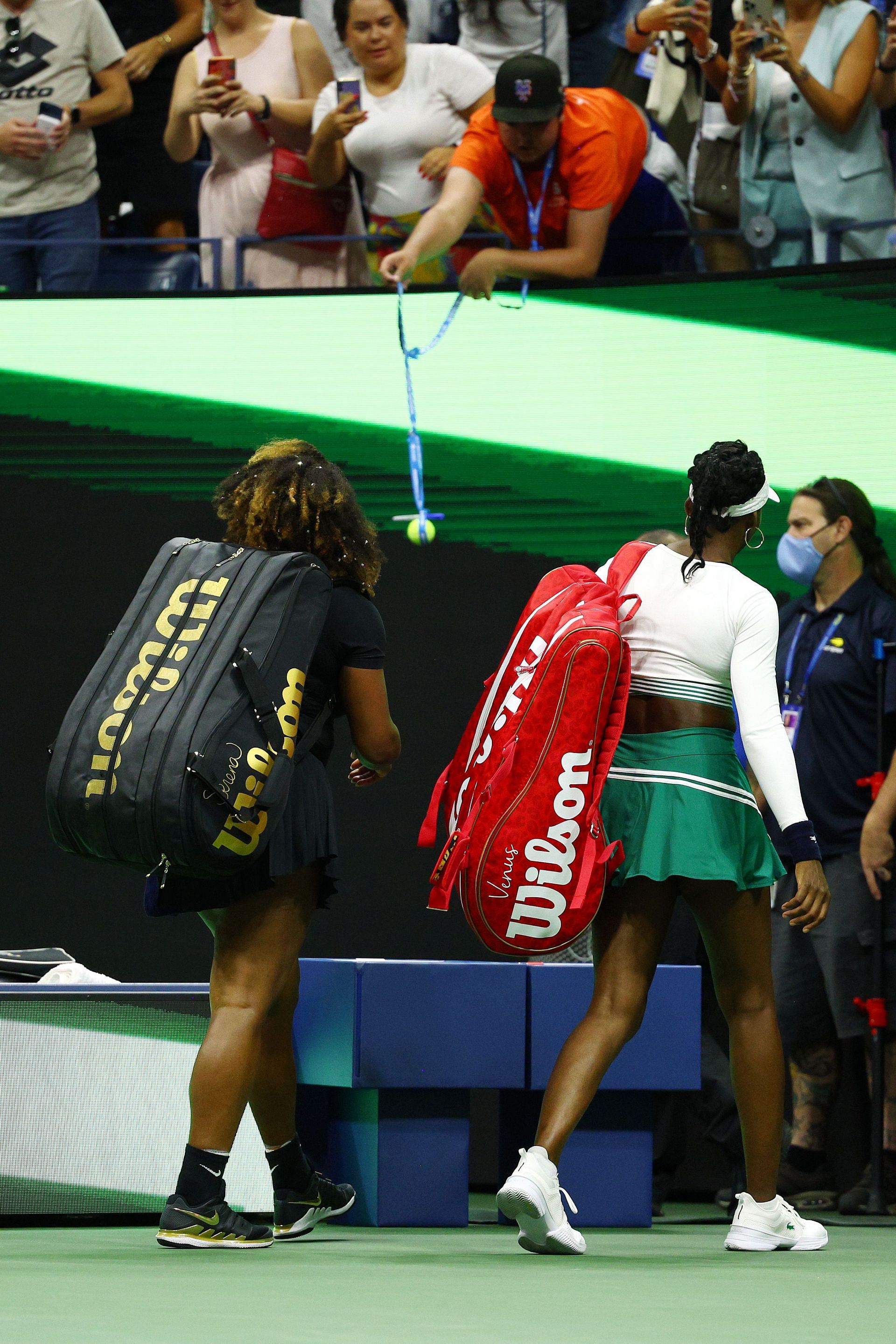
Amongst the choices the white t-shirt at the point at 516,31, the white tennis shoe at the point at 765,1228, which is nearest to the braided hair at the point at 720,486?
the white tennis shoe at the point at 765,1228

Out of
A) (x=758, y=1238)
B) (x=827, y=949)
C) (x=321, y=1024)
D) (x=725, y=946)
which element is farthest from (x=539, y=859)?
(x=827, y=949)

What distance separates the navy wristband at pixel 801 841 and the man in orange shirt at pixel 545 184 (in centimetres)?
336

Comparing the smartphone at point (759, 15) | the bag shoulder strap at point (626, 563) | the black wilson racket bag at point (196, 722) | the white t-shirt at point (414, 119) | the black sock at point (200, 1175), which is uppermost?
the smartphone at point (759, 15)

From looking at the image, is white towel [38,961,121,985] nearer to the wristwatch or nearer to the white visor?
the white visor

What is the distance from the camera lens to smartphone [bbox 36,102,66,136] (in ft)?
23.6

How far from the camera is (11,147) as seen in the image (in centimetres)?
722

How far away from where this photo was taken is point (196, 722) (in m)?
3.43

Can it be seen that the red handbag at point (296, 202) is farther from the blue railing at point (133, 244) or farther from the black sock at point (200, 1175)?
the black sock at point (200, 1175)

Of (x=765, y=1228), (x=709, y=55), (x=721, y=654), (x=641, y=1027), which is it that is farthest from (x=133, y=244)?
(x=765, y=1228)

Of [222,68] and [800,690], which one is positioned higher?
[222,68]

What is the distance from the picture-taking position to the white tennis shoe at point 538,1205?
3.47 meters

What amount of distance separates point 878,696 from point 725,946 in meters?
1.84

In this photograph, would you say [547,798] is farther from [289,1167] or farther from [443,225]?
[443,225]

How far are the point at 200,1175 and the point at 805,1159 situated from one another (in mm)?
2464
